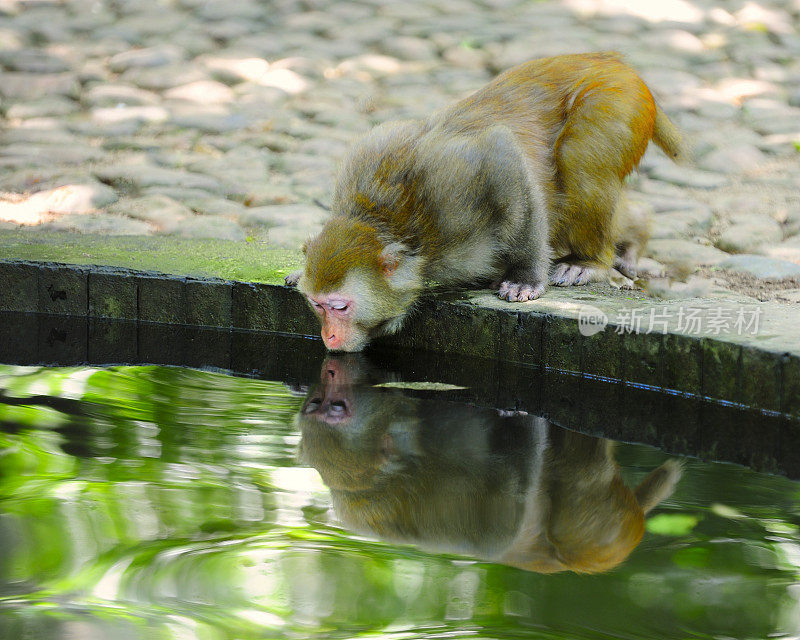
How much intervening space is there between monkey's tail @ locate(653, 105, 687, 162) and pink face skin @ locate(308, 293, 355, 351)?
2.33 m

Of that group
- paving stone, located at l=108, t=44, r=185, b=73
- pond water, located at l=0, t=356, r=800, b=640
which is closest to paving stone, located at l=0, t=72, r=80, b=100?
paving stone, located at l=108, t=44, r=185, b=73

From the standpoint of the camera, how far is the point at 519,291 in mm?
5441

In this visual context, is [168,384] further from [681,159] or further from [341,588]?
[681,159]

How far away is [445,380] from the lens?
5.01m

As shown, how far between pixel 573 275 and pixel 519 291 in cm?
62

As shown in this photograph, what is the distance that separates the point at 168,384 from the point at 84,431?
2.63 ft

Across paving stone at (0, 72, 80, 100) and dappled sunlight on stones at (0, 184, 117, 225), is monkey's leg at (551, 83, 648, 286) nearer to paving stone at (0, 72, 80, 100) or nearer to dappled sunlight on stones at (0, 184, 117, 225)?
dappled sunlight on stones at (0, 184, 117, 225)

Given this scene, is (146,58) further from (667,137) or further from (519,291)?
(519,291)

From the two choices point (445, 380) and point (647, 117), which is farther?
point (647, 117)

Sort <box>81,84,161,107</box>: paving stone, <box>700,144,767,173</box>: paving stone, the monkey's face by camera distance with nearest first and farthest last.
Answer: the monkey's face < <box>700,144,767,173</box>: paving stone < <box>81,84,161,107</box>: paving stone

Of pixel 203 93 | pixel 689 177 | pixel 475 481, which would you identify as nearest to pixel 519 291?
pixel 475 481

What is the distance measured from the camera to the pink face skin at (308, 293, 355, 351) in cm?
521

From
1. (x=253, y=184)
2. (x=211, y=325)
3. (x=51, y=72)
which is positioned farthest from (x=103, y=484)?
(x=51, y=72)

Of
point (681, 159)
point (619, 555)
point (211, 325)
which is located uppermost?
point (681, 159)
